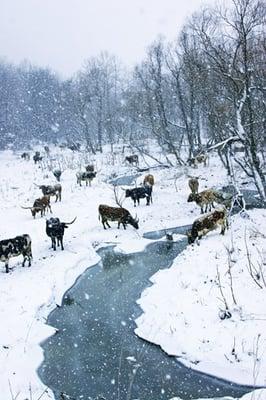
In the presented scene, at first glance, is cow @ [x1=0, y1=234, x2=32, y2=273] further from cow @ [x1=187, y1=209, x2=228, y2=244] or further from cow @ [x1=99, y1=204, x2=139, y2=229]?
cow @ [x1=187, y1=209, x2=228, y2=244]

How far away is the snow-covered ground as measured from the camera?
9.08 meters

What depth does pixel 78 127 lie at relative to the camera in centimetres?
7194

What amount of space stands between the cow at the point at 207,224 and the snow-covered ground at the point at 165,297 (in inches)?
14.7

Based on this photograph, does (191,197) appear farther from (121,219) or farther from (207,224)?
(207,224)

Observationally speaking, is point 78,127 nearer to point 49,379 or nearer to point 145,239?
point 145,239

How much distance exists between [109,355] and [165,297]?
311 centimetres

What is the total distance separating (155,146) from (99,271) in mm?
36918

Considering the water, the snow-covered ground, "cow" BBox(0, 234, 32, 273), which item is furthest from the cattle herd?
the water

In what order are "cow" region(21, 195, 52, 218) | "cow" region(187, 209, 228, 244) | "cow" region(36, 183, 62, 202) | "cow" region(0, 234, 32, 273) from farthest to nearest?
"cow" region(36, 183, 62, 202)
"cow" region(21, 195, 52, 218)
"cow" region(187, 209, 228, 244)
"cow" region(0, 234, 32, 273)

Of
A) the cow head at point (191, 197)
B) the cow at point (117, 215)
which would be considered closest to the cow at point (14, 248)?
the cow at point (117, 215)

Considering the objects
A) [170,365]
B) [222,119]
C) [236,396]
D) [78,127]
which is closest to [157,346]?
[170,365]

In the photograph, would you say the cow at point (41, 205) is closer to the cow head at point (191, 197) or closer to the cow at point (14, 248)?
the cow head at point (191, 197)

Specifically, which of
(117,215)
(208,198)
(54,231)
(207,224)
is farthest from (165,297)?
(208,198)

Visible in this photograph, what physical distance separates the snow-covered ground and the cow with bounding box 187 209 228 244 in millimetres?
372
